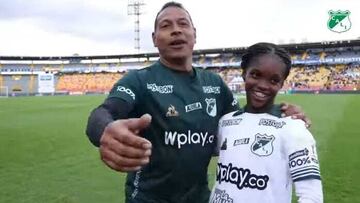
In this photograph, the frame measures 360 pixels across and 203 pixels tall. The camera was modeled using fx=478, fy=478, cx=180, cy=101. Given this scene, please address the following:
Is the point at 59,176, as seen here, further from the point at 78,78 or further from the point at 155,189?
the point at 78,78

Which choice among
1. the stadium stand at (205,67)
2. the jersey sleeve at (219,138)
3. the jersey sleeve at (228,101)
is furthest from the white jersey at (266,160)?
the stadium stand at (205,67)

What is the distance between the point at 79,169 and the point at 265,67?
23.1ft

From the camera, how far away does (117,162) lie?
1.82m

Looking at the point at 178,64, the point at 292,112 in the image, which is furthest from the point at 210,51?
the point at 292,112

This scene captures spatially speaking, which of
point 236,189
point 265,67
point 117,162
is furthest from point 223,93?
point 117,162

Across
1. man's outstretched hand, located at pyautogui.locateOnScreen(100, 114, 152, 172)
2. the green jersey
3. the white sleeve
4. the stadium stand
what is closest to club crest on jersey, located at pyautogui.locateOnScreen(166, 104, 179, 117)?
the green jersey

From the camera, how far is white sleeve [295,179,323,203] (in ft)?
7.47

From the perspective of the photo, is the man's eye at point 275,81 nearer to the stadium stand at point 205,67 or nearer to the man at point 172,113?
the man at point 172,113

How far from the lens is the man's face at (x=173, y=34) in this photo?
9.36 feet

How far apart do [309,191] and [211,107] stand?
85 centimetres

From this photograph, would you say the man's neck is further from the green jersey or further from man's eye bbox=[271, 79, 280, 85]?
man's eye bbox=[271, 79, 280, 85]

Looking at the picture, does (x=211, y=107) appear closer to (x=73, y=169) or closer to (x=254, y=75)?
(x=254, y=75)

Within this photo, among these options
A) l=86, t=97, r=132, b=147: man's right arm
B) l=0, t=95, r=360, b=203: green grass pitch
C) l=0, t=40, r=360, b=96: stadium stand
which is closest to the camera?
l=86, t=97, r=132, b=147: man's right arm

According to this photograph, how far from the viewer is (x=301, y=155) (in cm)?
236
